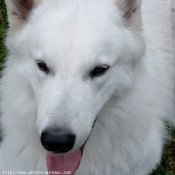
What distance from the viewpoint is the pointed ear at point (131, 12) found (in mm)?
3074

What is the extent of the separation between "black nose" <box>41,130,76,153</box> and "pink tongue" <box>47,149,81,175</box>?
516 mm

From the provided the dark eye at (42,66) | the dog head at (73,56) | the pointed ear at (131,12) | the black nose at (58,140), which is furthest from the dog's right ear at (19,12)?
the black nose at (58,140)

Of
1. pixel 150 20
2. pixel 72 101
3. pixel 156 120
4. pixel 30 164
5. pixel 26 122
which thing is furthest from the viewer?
pixel 150 20

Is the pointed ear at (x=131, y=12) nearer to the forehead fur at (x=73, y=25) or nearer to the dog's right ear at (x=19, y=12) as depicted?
the forehead fur at (x=73, y=25)

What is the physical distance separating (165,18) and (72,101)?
226 centimetres

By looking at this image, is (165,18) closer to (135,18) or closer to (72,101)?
(135,18)

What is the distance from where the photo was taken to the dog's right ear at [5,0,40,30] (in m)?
3.07

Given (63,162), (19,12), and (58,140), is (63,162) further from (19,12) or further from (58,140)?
(19,12)

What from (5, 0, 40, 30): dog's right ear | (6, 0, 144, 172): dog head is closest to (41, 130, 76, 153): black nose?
(6, 0, 144, 172): dog head

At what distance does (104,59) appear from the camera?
9.16ft

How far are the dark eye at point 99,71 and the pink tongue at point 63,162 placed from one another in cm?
73

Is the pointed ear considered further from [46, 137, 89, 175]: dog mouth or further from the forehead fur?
[46, 137, 89, 175]: dog mouth

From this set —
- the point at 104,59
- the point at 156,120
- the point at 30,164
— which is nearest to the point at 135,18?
the point at 104,59

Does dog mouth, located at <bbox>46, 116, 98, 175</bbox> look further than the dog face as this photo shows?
Yes
